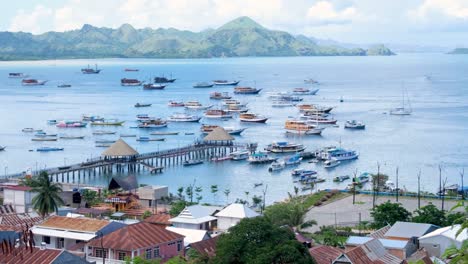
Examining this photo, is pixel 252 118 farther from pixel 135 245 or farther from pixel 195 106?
pixel 135 245

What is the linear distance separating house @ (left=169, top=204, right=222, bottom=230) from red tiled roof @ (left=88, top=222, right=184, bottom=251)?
4.30 m

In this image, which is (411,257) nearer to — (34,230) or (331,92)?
(34,230)

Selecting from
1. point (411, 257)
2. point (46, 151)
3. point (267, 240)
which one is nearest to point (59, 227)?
point (267, 240)

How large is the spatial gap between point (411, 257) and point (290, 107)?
93662 millimetres

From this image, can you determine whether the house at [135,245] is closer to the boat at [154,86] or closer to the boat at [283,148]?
the boat at [283,148]

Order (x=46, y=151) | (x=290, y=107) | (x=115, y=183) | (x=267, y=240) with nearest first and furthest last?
(x=267, y=240) < (x=115, y=183) < (x=46, y=151) < (x=290, y=107)

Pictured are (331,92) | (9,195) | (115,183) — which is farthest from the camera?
(331,92)

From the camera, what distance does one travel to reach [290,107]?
120500 millimetres

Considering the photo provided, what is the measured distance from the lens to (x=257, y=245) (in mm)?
20953

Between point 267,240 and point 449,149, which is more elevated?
point 267,240

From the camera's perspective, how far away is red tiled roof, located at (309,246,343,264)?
25016 mm

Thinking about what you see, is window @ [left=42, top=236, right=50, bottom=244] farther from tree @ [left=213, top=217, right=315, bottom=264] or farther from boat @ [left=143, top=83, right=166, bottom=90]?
boat @ [left=143, top=83, right=166, bottom=90]

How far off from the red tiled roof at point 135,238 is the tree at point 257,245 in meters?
4.87

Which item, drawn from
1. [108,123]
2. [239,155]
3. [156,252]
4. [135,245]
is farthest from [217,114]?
[135,245]
